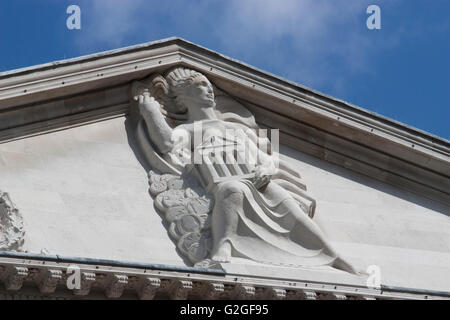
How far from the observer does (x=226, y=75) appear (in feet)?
79.9

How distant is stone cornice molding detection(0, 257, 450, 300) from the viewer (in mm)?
20422

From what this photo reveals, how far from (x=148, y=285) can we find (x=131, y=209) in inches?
78.1

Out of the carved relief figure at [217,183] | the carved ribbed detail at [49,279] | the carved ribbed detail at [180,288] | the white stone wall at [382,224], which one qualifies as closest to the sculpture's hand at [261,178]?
the carved relief figure at [217,183]

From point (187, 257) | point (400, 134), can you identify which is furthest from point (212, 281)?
point (400, 134)

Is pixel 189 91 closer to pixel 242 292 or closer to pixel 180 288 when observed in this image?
pixel 242 292

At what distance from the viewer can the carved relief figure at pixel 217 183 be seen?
22375 mm

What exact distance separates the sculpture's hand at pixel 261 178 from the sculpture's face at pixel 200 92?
1.47 m

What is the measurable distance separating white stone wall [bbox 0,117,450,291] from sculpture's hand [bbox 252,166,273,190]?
1.07 metres

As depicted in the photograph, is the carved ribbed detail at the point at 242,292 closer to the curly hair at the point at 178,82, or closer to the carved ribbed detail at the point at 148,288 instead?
the carved ribbed detail at the point at 148,288

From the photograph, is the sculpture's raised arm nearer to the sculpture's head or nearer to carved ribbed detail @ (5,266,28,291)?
the sculpture's head

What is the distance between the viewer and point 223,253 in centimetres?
2202

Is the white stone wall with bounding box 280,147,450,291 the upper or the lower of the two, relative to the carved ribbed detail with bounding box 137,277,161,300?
upper

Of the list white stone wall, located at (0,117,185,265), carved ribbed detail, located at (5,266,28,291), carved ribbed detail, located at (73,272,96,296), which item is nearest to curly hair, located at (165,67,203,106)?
white stone wall, located at (0,117,185,265)

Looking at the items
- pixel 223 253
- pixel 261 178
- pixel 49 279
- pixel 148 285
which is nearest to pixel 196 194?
pixel 261 178
